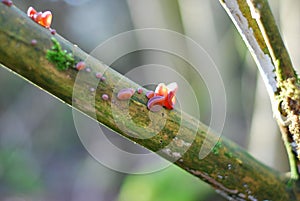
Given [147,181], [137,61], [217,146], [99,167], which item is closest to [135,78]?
[137,61]

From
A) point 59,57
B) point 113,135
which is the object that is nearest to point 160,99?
point 59,57

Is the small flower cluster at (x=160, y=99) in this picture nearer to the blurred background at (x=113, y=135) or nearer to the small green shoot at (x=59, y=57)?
the small green shoot at (x=59, y=57)

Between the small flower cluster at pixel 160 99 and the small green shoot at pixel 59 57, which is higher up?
the small green shoot at pixel 59 57

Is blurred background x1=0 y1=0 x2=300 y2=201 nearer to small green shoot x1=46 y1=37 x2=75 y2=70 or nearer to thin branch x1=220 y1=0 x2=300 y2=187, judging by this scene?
thin branch x1=220 y1=0 x2=300 y2=187

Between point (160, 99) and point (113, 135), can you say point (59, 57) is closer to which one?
point (160, 99)

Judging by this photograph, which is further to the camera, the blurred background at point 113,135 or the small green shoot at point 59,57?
the blurred background at point 113,135

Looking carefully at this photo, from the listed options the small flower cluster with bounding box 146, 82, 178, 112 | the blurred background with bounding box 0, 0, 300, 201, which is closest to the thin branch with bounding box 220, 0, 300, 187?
the small flower cluster with bounding box 146, 82, 178, 112

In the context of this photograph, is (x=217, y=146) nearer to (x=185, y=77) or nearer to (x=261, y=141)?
(x=261, y=141)

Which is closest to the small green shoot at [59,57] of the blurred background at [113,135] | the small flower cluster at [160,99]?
the small flower cluster at [160,99]
